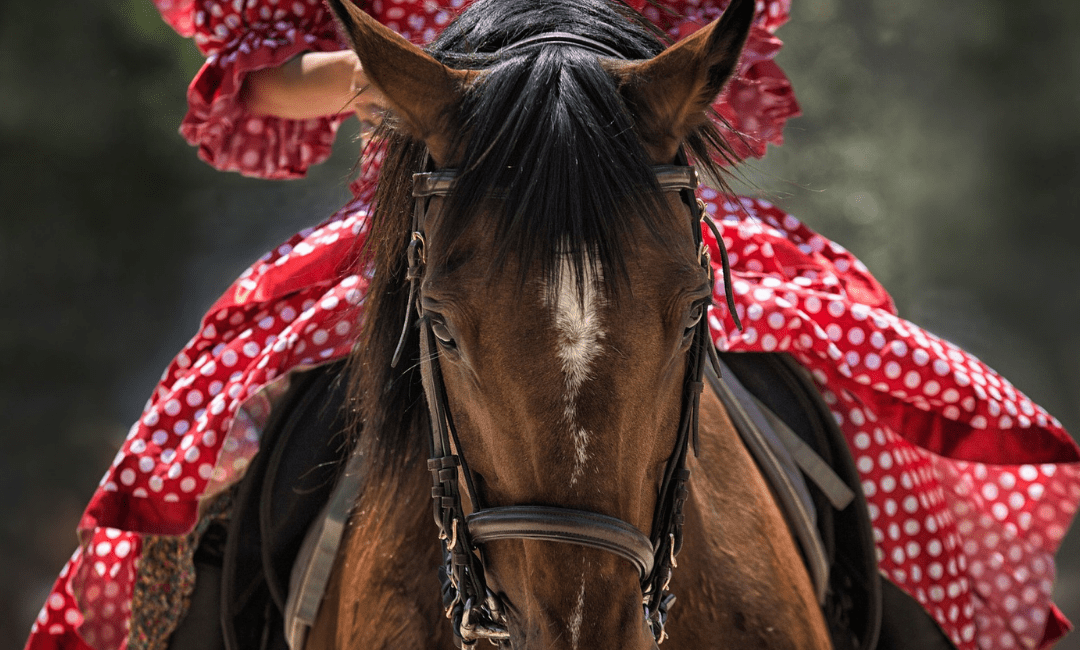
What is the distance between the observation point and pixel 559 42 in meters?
1.19

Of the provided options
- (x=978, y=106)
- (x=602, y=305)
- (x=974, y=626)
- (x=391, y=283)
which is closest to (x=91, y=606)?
(x=391, y=283)

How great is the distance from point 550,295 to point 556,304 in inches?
0.4

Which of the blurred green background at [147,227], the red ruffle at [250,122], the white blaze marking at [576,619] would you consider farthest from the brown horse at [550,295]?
the blurred green background at [147,227]

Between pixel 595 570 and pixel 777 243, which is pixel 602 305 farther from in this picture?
pixel 777 243

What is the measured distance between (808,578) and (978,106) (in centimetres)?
605

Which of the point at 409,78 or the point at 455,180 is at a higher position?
the point at 409,78

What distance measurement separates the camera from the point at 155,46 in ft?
20.4

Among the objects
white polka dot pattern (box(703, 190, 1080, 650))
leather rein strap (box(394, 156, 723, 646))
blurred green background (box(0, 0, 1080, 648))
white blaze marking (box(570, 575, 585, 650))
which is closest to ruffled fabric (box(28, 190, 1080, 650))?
white polka dot pattern (box(703, 190, 1080, 650))

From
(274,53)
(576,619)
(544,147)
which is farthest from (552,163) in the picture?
(274,53)

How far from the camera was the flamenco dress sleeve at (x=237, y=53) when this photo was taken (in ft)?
6.57

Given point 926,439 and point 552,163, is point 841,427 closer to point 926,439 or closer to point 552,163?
point 926,439

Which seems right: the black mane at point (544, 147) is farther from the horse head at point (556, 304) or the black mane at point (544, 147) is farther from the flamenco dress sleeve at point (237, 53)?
the flamenco dress sleeve at point (237, 53)

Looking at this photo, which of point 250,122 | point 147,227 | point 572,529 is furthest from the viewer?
point 147,227

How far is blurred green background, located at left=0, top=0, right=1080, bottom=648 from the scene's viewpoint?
6.00 m
